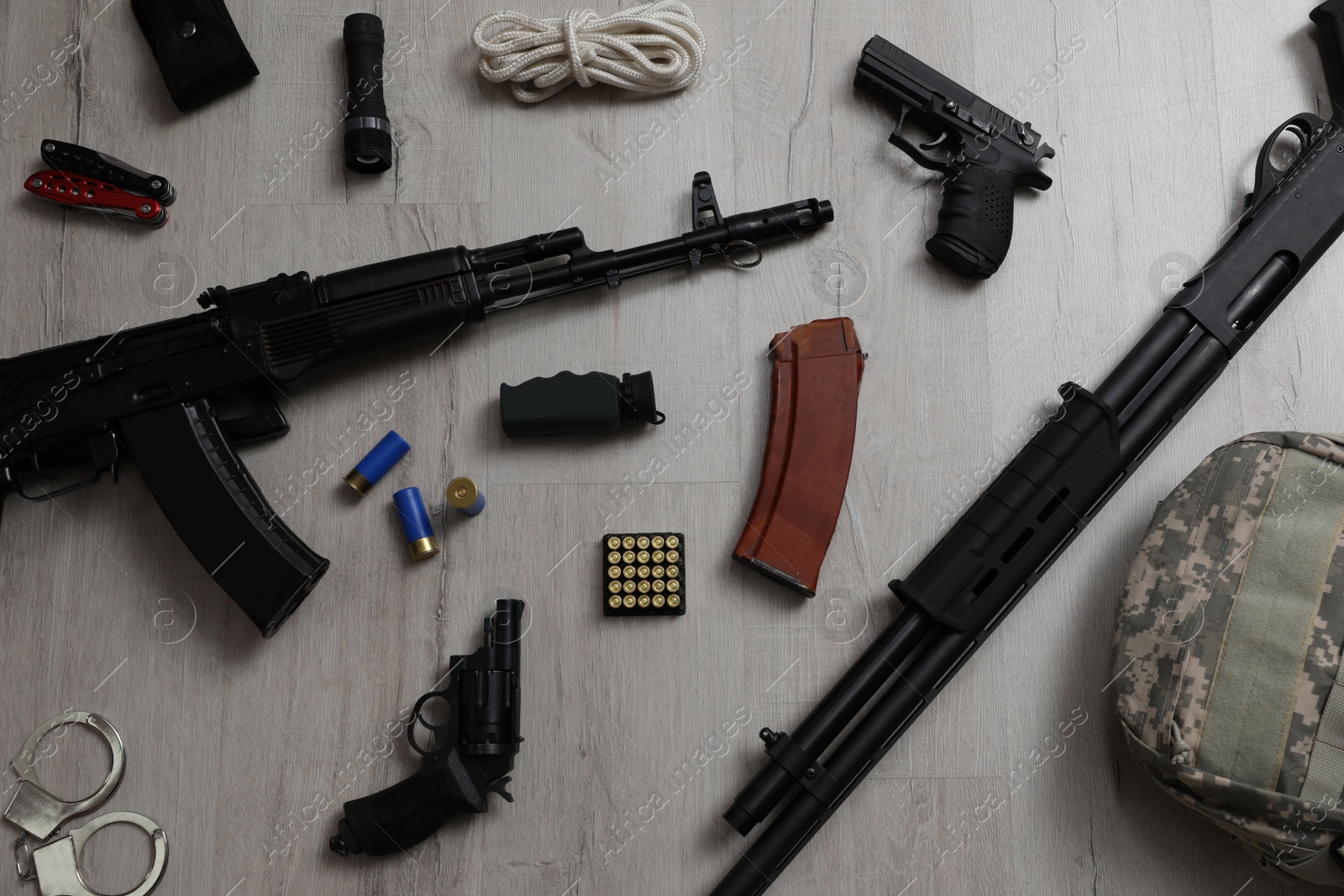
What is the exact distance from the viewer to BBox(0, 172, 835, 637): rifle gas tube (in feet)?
7.76

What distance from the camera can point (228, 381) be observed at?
7.90 feet

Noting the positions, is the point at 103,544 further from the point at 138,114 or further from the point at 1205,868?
the point at 1205,868

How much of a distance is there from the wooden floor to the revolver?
Result: 3.8 inches

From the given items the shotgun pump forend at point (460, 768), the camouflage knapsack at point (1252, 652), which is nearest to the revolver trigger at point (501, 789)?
the shotgun pump forend at point (460, 768)

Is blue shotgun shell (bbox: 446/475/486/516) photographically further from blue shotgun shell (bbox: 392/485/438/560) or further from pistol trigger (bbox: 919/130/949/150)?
pistol trigger (bbox: 919/130/949/150)

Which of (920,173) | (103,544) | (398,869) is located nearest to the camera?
(398,869)

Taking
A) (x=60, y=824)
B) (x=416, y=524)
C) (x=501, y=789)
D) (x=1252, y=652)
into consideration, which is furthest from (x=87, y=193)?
(x=1252, y=652)

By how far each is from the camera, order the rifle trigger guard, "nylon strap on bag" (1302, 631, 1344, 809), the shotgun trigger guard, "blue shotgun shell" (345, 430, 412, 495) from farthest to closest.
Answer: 1. the shotgun trigger guard
2. "blue shotgun shell" (345, 430, 412, 495)
3. the rifle trigger guard
4. "nylon strap on bag" (1302, 631, 1344, 809)

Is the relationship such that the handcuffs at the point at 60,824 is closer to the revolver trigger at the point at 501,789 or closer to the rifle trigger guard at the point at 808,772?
the revolver trigger at the point at 501,789

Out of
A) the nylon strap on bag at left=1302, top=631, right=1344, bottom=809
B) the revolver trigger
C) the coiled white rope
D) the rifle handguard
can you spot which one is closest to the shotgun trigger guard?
the rifle handguard

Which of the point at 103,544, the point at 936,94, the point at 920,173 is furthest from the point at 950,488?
the point at 103,544

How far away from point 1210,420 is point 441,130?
93.7 inches

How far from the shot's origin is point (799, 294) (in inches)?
104

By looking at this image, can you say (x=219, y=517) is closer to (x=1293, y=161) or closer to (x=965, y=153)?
(x=965, y=153)
